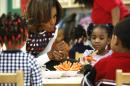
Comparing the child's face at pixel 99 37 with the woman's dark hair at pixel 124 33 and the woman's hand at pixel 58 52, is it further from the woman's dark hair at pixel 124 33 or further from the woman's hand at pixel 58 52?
the woman's dark hair at pixel 124 33

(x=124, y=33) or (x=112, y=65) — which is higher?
(x=124, y=33)

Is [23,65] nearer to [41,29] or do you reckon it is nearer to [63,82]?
[63,82]

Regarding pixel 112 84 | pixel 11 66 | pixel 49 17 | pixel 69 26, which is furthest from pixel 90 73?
pixel 69 26

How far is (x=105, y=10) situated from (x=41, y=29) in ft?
1.78

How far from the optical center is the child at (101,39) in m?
2.44

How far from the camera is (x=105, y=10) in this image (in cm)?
250

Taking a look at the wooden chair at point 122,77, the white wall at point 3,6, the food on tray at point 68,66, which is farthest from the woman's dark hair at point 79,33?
the wooden chair at point 122,77

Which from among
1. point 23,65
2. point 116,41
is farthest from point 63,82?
point 116,41

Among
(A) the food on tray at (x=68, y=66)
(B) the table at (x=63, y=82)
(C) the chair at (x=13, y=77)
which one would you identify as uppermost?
(C) the chair at (x=13, y=77)

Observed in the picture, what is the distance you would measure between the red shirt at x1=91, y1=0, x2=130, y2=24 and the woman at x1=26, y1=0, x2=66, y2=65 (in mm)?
432

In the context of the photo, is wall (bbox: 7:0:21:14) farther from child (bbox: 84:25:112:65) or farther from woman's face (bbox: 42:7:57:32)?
woman's face (bbox: 42:7:57:32)

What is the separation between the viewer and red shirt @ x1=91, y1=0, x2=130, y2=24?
246cm

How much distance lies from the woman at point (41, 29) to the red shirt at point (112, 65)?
0.51m

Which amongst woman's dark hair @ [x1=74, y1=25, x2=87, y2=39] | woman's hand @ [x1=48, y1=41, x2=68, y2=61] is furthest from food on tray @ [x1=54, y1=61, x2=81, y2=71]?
woman's dark hair @ [x1=74, y1=25, x2=87, y2=39]
